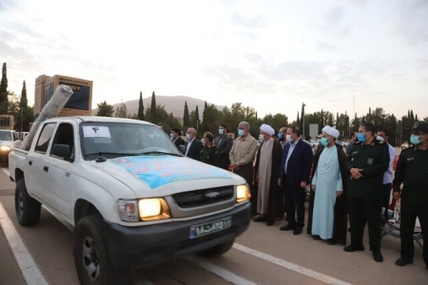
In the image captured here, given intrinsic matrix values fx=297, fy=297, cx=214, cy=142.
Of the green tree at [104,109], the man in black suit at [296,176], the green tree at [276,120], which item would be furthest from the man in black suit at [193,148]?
the green tree at [276,120]

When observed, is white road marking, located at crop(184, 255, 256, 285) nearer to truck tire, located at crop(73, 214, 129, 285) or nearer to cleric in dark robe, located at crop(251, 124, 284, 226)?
truck tire, located at crop(73, 214, 129, 285)

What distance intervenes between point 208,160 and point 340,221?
3768 millimetres

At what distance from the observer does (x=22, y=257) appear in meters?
3.95

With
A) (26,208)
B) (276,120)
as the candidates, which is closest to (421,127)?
(26,208)

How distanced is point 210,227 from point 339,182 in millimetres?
2865

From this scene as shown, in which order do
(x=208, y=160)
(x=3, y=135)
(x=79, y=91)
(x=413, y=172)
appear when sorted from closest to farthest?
1. (x=413, y=172)
2. (x=208, y=160)
3. (x=79, y=91)
4. (x=3, y=135)

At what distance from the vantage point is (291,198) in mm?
5602

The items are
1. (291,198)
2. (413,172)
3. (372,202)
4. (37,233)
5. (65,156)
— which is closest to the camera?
(65,156)

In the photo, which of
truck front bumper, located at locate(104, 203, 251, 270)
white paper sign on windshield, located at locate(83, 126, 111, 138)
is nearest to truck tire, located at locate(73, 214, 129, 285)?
truck front bumper, located at locate(104, 203, 251, 270)

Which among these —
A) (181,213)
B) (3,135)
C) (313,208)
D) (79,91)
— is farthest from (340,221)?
(3,135)

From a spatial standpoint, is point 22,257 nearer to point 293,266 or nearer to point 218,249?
point 218,249

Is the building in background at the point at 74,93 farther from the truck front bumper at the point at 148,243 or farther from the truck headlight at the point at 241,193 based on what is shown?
the truck front bumper at the point at 148,243

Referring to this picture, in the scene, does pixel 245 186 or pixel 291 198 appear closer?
pixel 245 186

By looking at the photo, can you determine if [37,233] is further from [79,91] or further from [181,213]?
[79,91]
